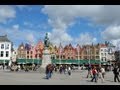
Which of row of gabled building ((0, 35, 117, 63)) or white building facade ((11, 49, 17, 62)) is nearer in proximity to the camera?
row of gabled building ((0, 35, 117, 63))

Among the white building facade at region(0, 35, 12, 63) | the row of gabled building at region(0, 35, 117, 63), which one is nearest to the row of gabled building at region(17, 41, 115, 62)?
the row of gabled building at region(0, 35, 117, 63)

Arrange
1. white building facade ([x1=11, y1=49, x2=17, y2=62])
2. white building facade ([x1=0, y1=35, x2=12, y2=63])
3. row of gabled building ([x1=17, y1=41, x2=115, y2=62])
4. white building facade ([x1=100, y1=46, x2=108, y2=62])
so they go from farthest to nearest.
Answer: white building facade ([x1=100, y1=46, x2=108, y2=62])
white building facade ([x1=11, y1=49, x2=17, y2=62])
row of gabled building ([x1=17, y1=41, x2=115, y2=62])
white building facade ([x1=0, y1=35, x2=12, y2=63])

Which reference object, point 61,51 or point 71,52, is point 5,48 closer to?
point 61,51

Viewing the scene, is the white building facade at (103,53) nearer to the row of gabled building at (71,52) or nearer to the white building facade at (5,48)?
the row of gabled building at (71,52)

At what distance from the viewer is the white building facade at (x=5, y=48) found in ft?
272

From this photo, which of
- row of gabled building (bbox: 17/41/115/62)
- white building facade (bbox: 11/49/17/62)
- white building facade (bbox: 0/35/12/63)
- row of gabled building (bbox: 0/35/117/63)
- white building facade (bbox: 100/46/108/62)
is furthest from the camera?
white building facade (bbox: 100/46/108/62)

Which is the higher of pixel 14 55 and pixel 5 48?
pixel 5 48

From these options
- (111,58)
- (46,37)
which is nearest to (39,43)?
(111,58)

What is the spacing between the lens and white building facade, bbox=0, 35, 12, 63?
272ft

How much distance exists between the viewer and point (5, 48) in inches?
3386

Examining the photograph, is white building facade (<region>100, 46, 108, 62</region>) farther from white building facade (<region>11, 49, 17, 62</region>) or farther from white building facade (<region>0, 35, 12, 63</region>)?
white building facade (<region>0, 35, 12, 63</region>)

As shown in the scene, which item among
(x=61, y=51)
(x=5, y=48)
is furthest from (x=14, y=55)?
(x=5, y=48)
